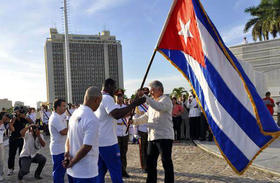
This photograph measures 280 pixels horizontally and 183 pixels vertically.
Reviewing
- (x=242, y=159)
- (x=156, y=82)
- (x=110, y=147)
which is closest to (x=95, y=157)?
(x=110, y=147)

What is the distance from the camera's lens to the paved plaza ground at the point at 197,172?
518 cm

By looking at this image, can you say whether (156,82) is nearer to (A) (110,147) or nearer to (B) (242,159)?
(A) (110,147)

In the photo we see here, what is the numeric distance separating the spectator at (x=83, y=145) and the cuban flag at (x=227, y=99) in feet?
6.32

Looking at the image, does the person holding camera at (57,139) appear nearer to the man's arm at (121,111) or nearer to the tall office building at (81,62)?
the man's arm at (121,111)

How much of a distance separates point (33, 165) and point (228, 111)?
6.35m

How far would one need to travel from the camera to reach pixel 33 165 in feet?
25.8

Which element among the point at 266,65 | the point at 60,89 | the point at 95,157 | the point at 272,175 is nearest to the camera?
the point at 95,157

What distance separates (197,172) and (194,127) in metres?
5.07

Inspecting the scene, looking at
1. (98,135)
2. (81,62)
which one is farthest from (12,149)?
(81,62)

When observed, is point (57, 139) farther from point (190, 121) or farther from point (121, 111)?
point (190, 121)

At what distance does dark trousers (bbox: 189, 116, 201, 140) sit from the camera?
10.6 m

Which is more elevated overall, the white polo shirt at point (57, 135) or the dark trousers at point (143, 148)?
the white polo shirt at point (57, 135)

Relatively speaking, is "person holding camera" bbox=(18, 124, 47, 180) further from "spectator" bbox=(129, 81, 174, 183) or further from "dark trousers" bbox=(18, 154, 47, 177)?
"spectator" bbox=(129, 81, 174, 183)

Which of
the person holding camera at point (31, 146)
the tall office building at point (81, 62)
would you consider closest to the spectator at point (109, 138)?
the person holding camera at point (31, 146)
